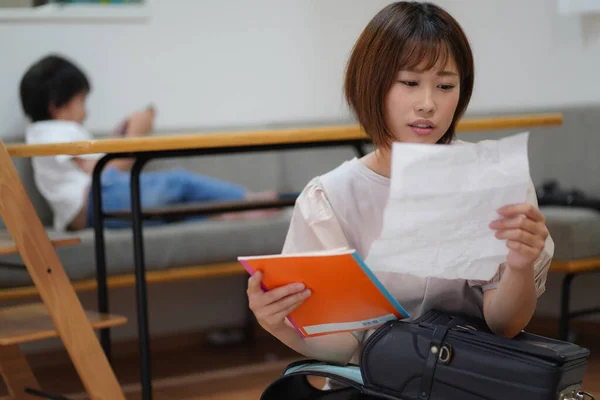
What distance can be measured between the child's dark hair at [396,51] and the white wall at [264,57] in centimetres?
214

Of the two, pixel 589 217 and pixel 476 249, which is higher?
pixel 476 249

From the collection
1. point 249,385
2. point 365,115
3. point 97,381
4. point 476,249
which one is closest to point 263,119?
point 249,385

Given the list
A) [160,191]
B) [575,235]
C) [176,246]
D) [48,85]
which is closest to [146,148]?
[176,246]

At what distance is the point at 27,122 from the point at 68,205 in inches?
16.7

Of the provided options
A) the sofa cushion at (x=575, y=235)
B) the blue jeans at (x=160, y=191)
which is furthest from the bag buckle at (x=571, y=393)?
the blue jeans at (x=160, y=191)

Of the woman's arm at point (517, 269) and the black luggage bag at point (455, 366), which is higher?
the woman's arm at point (517, 269)

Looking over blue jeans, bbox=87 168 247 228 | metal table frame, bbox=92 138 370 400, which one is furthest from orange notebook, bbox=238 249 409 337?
blue jeans, bbox=87 168 247 228

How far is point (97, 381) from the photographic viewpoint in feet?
6.31

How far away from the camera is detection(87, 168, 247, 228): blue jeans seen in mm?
2840

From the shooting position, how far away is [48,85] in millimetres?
2875

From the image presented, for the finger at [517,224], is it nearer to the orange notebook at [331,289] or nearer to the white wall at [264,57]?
the orange notebook at [331,289]

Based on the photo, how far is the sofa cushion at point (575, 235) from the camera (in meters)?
2.66

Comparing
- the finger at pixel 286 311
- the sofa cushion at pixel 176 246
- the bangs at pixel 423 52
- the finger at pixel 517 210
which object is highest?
the bangs at pixel 423 52

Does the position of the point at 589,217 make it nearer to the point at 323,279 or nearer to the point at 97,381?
the point at 97,381
